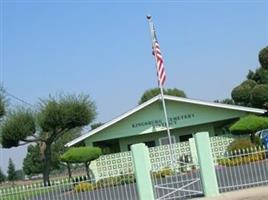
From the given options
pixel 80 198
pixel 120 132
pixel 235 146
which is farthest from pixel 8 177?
pixel 80 198

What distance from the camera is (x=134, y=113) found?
33.6 m

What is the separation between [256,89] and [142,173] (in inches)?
1155

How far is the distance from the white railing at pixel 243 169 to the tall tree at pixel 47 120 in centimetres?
2124

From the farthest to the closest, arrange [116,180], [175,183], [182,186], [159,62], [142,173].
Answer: [159,62], [116,180], [182,186], [175,183], [142,173]

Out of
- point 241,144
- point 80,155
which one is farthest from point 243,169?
point 80,155

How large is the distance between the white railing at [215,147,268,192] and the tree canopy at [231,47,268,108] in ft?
81.8

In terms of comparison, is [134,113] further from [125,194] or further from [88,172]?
[125,194]

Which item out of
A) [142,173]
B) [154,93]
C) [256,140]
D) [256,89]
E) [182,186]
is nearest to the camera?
[142,173]

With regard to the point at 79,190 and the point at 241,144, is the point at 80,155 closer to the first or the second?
the point at 241,144

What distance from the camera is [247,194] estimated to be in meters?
14.8

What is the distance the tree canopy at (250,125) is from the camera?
30.2 m

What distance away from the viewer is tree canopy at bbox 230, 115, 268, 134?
99.0 ft

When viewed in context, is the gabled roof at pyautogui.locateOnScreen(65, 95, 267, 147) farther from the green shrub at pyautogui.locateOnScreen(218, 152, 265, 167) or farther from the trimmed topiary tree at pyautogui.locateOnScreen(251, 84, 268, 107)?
the green shrub at pyautogui.locateOnScreen(218, 152, 265, 167)

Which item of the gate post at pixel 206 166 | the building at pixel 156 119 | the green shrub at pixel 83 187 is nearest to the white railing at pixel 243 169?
the gate post at pixel 206 166
